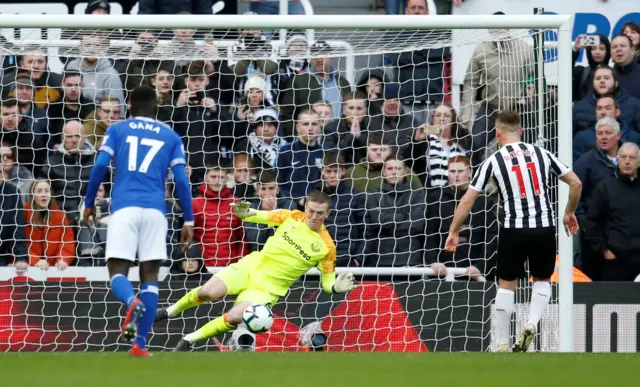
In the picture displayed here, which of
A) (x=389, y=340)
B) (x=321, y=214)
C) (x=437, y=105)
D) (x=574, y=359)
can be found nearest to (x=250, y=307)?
(x=321, y=214)

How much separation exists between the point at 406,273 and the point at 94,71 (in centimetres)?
373

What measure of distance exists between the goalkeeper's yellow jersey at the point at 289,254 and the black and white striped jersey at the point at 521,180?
160cm

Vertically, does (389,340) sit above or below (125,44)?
below

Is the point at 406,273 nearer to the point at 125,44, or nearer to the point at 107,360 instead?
the point at 125,44

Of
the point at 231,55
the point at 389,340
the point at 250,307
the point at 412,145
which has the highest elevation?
the point at 231,55

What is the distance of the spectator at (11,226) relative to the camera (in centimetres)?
1086

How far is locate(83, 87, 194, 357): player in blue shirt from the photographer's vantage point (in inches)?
307

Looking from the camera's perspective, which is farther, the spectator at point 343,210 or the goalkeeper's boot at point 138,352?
the spectator at point 343,210

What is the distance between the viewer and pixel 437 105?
1194cm

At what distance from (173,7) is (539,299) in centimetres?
545

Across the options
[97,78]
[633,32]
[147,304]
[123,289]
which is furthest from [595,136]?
[123,289]

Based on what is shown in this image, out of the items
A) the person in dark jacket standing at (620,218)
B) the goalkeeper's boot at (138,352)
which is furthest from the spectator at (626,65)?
the goalkeeper's boot at (138,352)

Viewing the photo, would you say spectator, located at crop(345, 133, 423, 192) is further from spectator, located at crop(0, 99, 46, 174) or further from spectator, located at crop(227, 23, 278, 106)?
spectator, located at crop(0, 99, 46, 174)

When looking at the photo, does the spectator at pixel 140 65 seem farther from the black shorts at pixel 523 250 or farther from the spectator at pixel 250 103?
the black shorts at pixel 523 250
